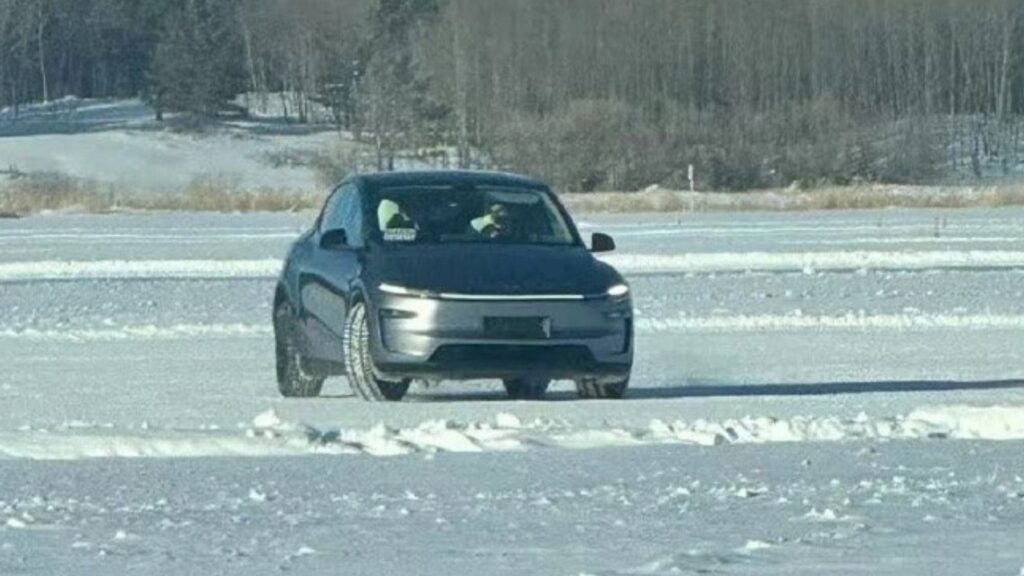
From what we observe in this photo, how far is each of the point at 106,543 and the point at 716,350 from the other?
10.6 m

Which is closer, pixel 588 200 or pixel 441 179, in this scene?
pixel 441 179

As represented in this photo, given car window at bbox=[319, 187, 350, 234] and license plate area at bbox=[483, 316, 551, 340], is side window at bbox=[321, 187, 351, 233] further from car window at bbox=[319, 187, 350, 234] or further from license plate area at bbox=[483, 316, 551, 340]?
license plate area at bbox=[483, 316, 551, 340]

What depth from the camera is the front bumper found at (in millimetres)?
13688

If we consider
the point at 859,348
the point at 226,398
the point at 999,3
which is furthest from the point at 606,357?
the point at 999,3

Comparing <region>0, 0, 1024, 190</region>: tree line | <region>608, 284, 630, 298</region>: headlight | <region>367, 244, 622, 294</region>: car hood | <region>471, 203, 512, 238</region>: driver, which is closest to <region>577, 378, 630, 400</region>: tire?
<region>608, 284, 630, 298</region>: headlight

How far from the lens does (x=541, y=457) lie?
36.5 ft

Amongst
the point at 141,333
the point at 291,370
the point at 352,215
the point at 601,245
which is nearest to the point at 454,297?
the point at 352,215

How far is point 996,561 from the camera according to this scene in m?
8.22

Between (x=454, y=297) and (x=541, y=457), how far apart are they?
8.93ft

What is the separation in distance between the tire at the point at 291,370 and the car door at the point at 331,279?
188 millimetres

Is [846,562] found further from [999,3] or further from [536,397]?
[999,3]

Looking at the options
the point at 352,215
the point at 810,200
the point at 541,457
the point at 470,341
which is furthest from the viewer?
the point at 810,200

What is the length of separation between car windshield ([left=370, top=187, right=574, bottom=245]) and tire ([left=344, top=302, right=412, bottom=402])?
0.76 meters

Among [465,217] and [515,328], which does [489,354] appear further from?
[465,217]
